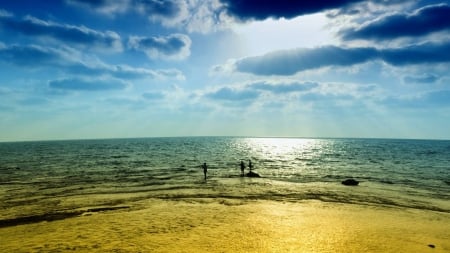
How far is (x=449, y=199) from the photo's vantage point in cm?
3419

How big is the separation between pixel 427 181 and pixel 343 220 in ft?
106

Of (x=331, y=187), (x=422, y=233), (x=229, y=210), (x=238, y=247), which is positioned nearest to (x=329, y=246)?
(x=238, y=247)

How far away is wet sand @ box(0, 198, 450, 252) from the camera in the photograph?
18.2 metres

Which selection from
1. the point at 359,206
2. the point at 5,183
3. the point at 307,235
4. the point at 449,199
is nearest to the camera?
the point at 307,235

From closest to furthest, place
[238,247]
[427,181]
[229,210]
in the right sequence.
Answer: [238,247]
[229,210]
[427,181]

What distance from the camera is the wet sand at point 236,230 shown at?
18.2m

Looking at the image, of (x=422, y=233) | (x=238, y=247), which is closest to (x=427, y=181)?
(x=422, y=233)

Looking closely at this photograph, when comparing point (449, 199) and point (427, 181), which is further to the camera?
point (427, 181)

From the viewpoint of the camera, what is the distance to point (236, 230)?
2139 centimetres

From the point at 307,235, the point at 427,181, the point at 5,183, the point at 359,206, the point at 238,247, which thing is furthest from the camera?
the point at 427,181

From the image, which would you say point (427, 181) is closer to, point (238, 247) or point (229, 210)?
point (229, 210)

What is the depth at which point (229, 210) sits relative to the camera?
90.1ft

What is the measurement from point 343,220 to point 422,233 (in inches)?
207

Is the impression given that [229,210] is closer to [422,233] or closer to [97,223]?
[97,223]
